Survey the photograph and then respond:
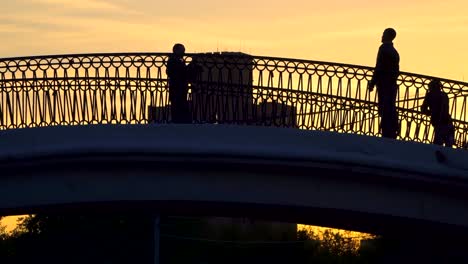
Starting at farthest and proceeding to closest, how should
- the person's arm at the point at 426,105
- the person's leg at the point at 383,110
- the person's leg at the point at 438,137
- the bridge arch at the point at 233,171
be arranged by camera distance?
the person's leg at the point at 438,137, the person's arm at the point at 426,105, the person's leg at the point at 383,110, the bridge arch at the point at 233,171

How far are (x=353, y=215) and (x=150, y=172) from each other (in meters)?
3.30

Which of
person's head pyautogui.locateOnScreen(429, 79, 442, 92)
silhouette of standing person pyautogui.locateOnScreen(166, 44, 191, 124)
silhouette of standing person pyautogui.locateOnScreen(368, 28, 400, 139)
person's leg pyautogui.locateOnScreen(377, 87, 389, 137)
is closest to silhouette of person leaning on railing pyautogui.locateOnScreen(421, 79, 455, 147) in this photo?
person's head pyautogui.locateOnScreen(429, 79, 442, 92)

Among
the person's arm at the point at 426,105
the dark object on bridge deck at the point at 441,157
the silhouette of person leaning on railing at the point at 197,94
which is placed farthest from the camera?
the person's arm at the point at 426,105

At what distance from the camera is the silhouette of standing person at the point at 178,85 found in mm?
24125

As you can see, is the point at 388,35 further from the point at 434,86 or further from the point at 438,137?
the point at 438,137

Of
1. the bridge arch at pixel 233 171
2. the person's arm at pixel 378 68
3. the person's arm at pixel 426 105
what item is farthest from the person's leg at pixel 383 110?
the person's arm at pixel 426 105

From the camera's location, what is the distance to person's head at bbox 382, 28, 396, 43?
23859 millimetres

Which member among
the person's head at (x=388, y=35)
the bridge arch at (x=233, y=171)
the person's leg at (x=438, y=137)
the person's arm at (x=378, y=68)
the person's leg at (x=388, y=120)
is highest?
the person's head at (x=388, y=35)

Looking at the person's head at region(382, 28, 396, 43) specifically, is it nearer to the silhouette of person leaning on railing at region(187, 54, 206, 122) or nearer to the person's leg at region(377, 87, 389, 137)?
the person's leg at region(377, 87, 389, 137)

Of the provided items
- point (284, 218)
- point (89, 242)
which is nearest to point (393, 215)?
point (284, 218)

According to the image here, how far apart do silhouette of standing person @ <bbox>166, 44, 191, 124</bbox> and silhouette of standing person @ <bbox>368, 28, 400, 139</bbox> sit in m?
2.76

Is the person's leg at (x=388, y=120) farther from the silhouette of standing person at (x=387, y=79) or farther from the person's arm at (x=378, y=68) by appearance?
the person's arm at (x=378, y=68)

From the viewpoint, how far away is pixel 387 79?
24094mm

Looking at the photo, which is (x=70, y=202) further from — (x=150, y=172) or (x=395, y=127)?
(x=395, y=127)
